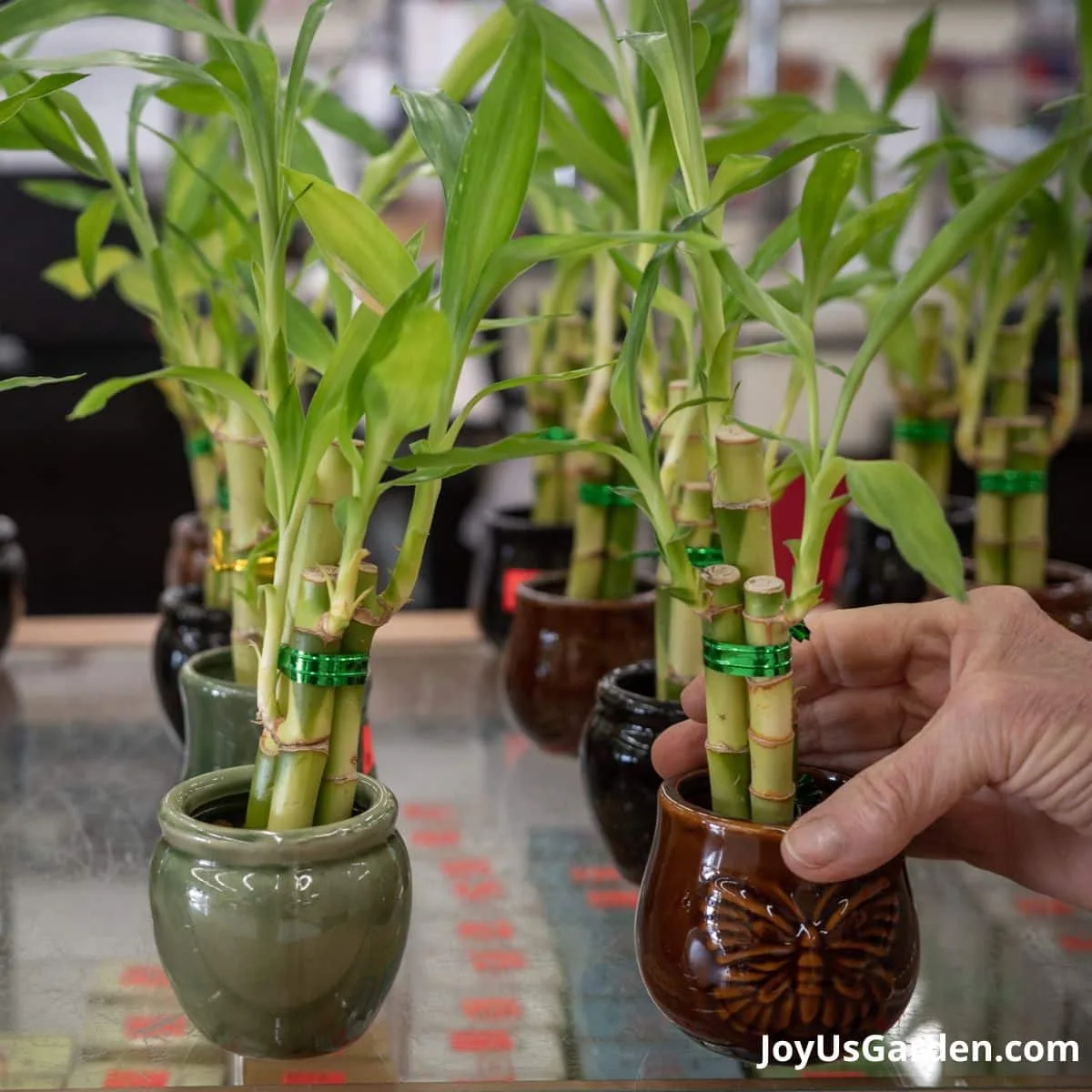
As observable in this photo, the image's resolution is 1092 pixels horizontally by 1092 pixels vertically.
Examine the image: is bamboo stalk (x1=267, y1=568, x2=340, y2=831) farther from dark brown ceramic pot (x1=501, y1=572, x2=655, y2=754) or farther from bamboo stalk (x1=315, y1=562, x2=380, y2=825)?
dark brown ceramic pot (x1=501, y1=572, x2=655, y2=754)

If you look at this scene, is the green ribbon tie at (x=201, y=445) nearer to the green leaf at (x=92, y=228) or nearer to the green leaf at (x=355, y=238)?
the green leaf at (x=92, y=228)

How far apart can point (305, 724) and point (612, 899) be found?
301 mm

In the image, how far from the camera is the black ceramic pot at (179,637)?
957 millimetres

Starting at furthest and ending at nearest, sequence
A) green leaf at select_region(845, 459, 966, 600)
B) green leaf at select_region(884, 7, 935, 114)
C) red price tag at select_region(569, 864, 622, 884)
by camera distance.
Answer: green leaf at select_region(884, 7, 935, 114)
red price tag at select_region(569, 864, 622, 884)
green leaf at select_region(845, 459, 966, 600)

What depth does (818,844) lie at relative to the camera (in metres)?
0.58

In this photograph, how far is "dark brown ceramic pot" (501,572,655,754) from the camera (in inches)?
37.9

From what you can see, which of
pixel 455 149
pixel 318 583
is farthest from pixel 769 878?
pixel 455 149

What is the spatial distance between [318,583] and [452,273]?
15cm

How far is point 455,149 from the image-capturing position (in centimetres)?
60

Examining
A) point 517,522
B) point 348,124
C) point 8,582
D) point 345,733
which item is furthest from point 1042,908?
point 8,582

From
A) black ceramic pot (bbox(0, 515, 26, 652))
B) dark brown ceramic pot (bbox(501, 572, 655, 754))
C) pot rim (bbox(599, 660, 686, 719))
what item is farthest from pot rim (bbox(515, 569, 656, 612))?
black ceramic pot (bbox(0, 515, 26, 652))

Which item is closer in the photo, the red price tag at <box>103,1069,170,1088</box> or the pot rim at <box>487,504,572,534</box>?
the red price tag at <box>103,1069,170,1088</box>

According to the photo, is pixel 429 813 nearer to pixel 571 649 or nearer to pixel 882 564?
pixel 571 649

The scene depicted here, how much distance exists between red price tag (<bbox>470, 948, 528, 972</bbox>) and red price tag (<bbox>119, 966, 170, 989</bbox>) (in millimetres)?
167
